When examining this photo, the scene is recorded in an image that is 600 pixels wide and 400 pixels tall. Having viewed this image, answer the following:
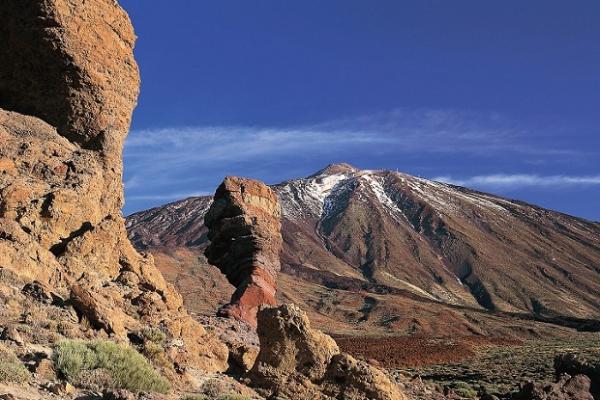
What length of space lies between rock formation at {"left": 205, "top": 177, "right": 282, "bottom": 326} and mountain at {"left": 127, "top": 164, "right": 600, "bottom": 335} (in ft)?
135

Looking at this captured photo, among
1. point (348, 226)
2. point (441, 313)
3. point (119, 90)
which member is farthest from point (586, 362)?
point (348, 226)

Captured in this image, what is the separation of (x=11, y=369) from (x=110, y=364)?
1.44 meters

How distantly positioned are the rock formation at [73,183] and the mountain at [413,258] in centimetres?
5417

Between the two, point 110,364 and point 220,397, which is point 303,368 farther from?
point 110,364

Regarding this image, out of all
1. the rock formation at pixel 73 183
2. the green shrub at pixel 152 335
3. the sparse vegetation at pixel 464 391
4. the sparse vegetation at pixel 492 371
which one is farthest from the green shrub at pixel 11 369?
the sparse vegetation at pixel 492 371

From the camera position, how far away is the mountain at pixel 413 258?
81875 mm

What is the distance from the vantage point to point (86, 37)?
1592 cm

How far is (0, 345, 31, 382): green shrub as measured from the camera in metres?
7.00

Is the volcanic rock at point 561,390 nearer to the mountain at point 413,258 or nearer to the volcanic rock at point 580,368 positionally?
the volcanic rock at point 580,368

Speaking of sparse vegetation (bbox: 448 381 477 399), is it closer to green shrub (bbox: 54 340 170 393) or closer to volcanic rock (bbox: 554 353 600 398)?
volcanic rock (bbox: 554 353 600 398)

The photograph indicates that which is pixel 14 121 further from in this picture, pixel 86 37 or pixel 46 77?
pixel 86 37

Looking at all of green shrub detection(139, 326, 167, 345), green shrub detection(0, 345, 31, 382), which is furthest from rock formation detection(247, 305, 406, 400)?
green shrub detection(0, 345, 31, 382)

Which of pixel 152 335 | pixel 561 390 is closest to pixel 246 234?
pixel 561 390

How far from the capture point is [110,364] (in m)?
8.34
